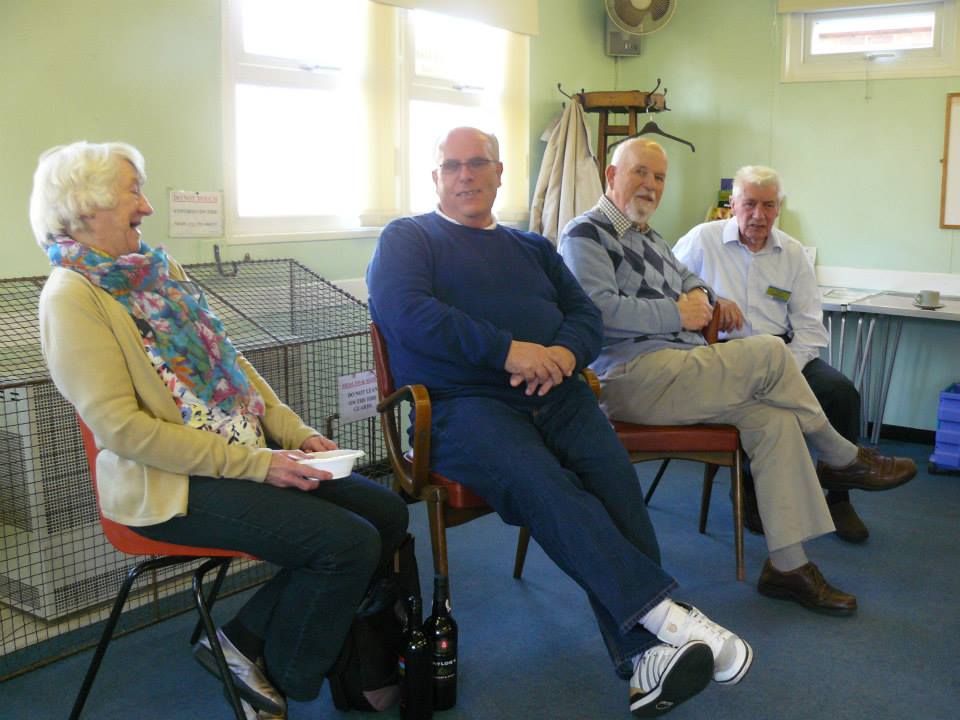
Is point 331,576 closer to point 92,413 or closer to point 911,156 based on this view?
point 92,413

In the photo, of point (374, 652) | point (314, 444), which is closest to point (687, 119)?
point (314, 444)

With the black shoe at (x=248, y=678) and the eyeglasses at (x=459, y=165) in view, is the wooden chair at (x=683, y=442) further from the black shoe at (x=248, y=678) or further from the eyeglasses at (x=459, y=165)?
the black shoe at (x=248, y=678)

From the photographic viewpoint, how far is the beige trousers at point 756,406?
2590 mm

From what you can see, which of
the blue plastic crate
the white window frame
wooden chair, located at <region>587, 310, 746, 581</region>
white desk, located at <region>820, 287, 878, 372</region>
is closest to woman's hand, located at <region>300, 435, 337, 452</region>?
wooden chair, located at <region>587, 310, 746, 581</region>

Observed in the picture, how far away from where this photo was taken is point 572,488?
203cm

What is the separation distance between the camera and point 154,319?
186 centimetres

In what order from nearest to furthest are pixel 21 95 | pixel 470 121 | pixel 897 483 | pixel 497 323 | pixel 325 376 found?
pixel 497 323
pixel 21 95
pixel 897 483
pixel 325 376
pixel 470 121

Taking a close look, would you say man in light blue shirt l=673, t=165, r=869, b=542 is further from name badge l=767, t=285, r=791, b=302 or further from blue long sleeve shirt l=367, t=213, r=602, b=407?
blue long sleeve shirt l=367, t=213, r=602, b=407

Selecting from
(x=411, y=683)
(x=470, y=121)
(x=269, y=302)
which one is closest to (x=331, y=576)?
(x=411, y=683)

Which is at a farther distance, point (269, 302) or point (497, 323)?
point (269, 302)

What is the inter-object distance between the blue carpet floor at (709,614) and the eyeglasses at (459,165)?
47.2 inches

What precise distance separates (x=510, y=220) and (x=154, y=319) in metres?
2.79

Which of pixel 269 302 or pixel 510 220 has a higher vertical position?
pixel 510 220

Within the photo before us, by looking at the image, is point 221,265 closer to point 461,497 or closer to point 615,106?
point 461,497
